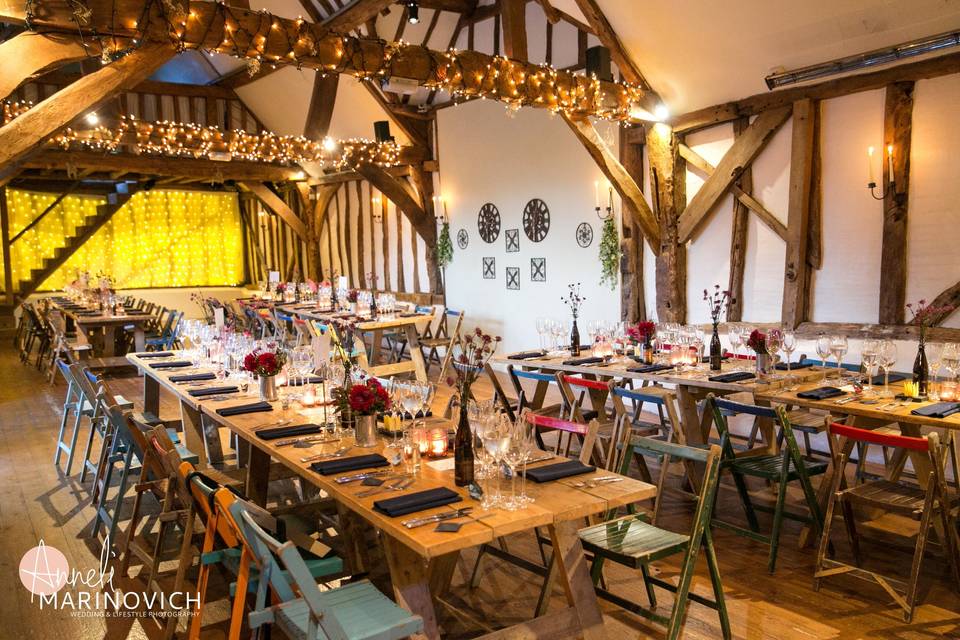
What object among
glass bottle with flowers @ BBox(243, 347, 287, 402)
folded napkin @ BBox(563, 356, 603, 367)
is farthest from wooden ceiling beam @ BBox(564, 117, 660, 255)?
glass bottle with flowers @ BBox(243, 347, 287, 402)

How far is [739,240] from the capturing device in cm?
718

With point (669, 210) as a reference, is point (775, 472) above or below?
below

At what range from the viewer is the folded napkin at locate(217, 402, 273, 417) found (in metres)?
4.07

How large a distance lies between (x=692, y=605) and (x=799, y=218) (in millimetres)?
4152

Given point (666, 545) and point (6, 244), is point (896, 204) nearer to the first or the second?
point (666, 545)

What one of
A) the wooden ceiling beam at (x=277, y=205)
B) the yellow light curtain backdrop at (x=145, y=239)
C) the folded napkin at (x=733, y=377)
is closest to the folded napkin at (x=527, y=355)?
the folded napkin at (x=733, y=377)

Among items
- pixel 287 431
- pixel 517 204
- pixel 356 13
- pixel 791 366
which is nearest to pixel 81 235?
pixel 356 13

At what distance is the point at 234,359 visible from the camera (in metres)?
5.24

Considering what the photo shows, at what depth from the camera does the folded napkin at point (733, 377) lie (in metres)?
4.88

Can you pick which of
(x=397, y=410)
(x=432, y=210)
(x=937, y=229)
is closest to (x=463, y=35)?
(x=432, y=210)

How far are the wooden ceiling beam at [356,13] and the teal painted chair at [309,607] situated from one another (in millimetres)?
6851

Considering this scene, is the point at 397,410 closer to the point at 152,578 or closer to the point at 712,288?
the point at 152,578

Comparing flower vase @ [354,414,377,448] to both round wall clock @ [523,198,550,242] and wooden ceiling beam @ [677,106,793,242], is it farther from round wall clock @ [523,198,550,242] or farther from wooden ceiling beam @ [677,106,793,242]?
round wall clock @ [523,198,550,242]

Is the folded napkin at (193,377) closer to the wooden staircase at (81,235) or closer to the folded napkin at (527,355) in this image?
the folded napkin at (527,355)
